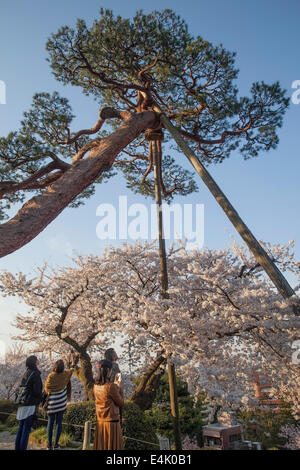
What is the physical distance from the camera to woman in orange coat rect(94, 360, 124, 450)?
348cm

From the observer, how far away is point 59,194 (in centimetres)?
496

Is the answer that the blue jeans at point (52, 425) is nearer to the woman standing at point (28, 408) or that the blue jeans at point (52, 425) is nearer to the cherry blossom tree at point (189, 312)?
the woman standing at point (28, 408)

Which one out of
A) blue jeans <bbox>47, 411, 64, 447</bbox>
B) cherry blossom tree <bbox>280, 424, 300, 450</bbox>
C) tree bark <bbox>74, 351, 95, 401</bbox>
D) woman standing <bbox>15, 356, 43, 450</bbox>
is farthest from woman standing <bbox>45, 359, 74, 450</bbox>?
cherry blossom tree <bbox>280, 424, 300, 450</bbox>

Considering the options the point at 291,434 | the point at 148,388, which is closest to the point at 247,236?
the point at 148,388

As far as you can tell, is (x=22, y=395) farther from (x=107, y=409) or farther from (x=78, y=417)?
(x=78, y=417)

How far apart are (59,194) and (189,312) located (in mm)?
4093

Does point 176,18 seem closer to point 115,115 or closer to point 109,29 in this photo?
point 109,29

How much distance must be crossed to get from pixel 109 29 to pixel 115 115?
6.29 ft

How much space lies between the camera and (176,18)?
643 cm

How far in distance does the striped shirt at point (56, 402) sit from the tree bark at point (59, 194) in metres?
2.46

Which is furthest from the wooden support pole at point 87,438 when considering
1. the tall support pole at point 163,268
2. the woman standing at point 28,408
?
the tall support pole at point 163,268

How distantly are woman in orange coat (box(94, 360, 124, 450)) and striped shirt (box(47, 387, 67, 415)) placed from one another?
1.25 meters

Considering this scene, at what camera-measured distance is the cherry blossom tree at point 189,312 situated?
4.92m
